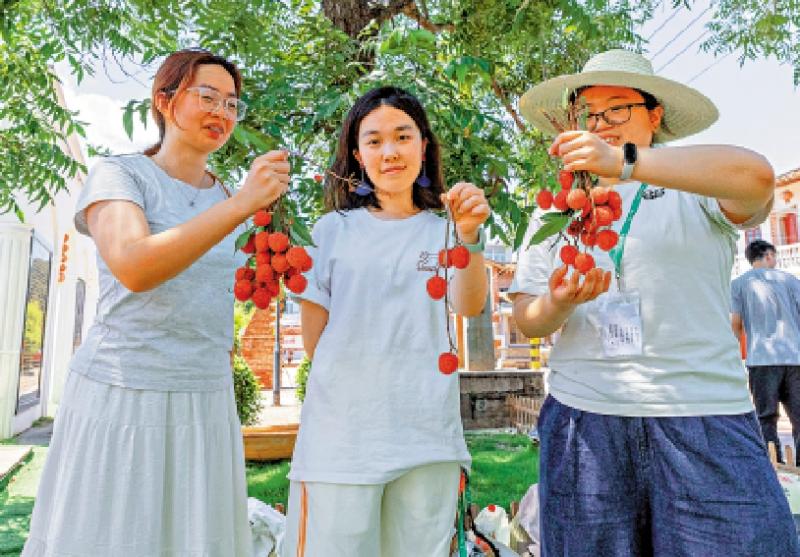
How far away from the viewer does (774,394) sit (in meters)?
4.56

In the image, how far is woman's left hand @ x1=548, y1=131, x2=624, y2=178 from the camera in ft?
3.34

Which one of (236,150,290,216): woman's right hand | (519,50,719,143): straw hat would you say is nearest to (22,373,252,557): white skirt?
(236,150,290,216): woman's right hand

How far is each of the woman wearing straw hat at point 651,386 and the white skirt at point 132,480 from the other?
2.61 ft

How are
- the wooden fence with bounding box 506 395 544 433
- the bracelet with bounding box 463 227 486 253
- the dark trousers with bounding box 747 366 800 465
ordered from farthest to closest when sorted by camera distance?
the wooden fence with bounding box 506 395 544 433
the dark trousers with bounding box 747 366 800 465
the bracelet with bounding box 463 227 486 253

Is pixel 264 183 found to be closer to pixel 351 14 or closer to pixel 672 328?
pixel 672 328

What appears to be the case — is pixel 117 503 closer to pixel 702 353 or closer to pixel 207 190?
pixel 207 190

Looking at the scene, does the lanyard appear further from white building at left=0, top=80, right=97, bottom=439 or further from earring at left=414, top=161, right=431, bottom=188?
white building at left=0, top=80, right=97, bottom=439

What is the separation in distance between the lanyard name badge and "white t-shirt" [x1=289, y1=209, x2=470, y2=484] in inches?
15.1

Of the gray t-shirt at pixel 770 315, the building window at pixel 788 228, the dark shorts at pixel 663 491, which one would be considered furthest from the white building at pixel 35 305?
the building window at pixel 788 228

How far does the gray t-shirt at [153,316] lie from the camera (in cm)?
125

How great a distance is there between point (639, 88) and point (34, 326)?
9.57 meters

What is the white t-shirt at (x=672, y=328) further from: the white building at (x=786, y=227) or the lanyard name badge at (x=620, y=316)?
the white building at (x=786, y=227)

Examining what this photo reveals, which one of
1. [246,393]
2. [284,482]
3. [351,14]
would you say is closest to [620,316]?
[351,14]

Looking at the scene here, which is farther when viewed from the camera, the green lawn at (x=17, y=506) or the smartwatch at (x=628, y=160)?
the green lawn at (x=17, y=506)
